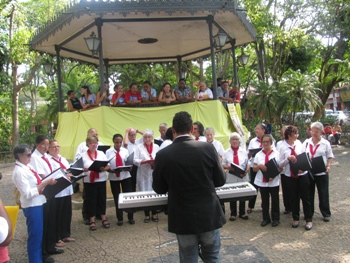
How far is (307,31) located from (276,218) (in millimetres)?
17438

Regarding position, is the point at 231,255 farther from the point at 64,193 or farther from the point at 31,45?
the point at 31,45

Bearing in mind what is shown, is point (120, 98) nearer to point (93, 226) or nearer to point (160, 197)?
point (93, 226)

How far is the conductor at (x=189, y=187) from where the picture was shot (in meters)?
3.17

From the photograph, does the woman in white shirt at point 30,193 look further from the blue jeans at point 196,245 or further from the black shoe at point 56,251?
the blue jeans at point 196,245

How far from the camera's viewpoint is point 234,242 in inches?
221

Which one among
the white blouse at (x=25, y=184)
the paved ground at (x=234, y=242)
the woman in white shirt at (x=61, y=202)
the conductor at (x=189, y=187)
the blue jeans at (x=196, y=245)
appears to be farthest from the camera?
the woman in white shirt at (x=61, y=202)

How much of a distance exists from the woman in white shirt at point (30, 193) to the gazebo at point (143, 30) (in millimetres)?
4671

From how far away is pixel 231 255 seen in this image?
5.04 m

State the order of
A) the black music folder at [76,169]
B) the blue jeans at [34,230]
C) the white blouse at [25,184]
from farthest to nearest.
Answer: the black music folder at [76,169] < the blue jeans at [34,230] < the white blouse at [25,184]

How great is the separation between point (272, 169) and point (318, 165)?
35.0 inches

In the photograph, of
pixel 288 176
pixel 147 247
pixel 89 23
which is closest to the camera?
pixel 147 247

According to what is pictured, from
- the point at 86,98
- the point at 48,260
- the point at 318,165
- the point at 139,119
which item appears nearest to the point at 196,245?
the point at 48,260

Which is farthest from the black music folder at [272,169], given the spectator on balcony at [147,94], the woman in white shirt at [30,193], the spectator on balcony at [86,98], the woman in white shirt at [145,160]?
the spectator on balcony at [86,98]

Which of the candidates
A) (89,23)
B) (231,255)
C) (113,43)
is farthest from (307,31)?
(231,255)
